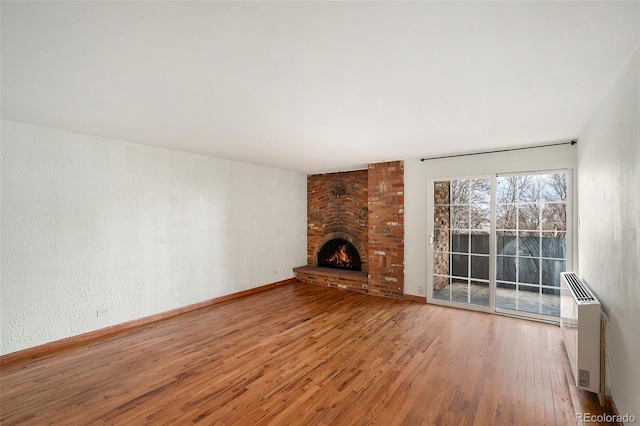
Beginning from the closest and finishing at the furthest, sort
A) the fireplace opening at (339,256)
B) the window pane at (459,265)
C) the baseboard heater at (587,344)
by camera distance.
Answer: the baseboard heater at (587,344), the window pane at (459,265), the fireplace opening at (339,256)

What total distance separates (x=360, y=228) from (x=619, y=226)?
4.32 meters

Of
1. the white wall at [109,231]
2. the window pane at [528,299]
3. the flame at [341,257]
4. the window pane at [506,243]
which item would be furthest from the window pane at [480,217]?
the white wall at [109,231]

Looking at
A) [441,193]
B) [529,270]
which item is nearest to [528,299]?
[529,270]

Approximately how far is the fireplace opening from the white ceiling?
11.4 feet

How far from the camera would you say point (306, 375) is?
2619mm

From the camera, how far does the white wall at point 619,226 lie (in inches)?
A: 66.3

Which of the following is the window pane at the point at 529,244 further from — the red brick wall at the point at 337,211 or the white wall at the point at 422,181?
the red brick wall at the point at 337,211

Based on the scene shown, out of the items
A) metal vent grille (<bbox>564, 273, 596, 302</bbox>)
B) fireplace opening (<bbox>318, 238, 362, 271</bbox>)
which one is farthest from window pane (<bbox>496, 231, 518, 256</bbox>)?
fireplace opening (<bbox>318, 238, 362, 271</bbox>)

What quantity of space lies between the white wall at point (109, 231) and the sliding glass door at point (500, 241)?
3382mm

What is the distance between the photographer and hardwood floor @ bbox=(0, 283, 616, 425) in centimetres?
212

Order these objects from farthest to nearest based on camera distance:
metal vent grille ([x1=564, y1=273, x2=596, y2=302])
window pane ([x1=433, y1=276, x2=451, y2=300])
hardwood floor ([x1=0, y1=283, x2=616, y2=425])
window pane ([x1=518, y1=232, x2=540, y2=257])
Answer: window pane ([x1=433, y1=276, x2=451, y2=300]) < window pane ([x1=518, y1=232, x2=540, y2=257]) < metal vent grille ([x1=564, y1=273, x2=596, y2=302]) < hardwood floor ([x1=0, y1=283, x2=616, y2=425])

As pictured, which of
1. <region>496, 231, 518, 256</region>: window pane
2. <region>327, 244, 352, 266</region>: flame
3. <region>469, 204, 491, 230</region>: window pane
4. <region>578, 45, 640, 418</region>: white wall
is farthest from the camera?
<region>327, 244, 352, 266</region>: flame

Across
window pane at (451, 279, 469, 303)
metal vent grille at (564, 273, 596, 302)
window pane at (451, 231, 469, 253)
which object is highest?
window pane at (451, 231, 469, 253)

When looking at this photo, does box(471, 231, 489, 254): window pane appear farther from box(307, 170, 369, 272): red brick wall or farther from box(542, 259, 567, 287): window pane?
box(307, 170, 369, 272): red brick wall
